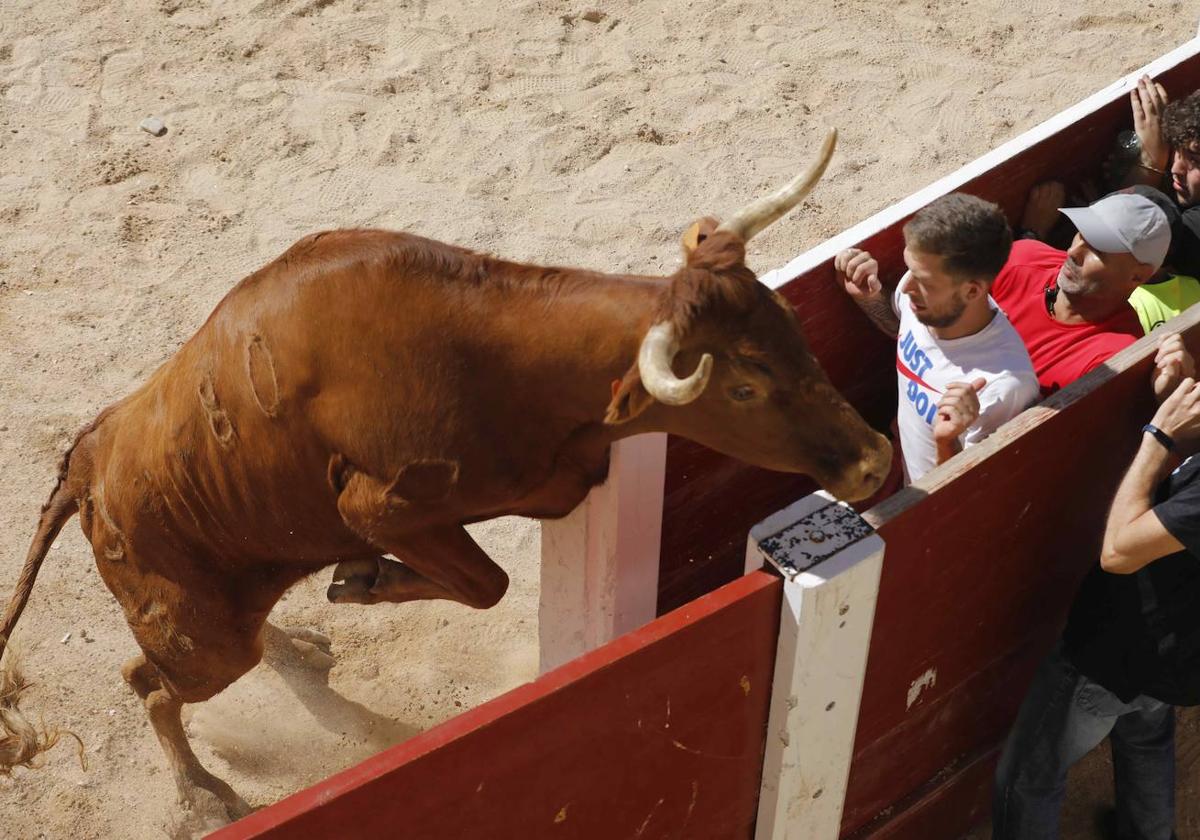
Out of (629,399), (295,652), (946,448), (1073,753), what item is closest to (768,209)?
(629,399)

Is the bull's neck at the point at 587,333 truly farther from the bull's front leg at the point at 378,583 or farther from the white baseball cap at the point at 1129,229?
the white baseball cap at the point at 1129,229

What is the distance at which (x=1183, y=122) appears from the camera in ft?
13.4

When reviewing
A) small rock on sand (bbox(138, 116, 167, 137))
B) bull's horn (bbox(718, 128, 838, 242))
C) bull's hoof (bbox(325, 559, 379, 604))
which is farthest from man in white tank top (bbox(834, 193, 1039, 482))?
small rock on sand (bbox(138, 116, 167, 137))

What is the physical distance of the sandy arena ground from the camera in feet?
15.3

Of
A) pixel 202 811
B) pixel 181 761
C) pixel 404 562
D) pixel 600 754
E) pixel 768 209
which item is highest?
pixel 768 209

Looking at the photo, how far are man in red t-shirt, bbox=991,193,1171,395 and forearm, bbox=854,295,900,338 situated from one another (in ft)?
1.00

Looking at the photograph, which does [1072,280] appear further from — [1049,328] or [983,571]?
[983,571]

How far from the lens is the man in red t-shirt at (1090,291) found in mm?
3494

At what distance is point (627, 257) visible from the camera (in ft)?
20.2

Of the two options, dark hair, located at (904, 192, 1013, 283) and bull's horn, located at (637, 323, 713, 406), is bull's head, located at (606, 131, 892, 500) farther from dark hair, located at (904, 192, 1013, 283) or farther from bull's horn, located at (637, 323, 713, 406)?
dark hair, located at (904, 192, 1013, 283)

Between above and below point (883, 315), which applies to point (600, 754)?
below

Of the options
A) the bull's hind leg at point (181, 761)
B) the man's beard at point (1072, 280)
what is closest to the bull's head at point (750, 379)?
the man's beard at point (1072, 280)

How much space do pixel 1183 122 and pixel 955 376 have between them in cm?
133

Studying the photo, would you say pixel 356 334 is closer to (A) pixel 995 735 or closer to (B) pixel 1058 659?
(B) pixel 1058 659
